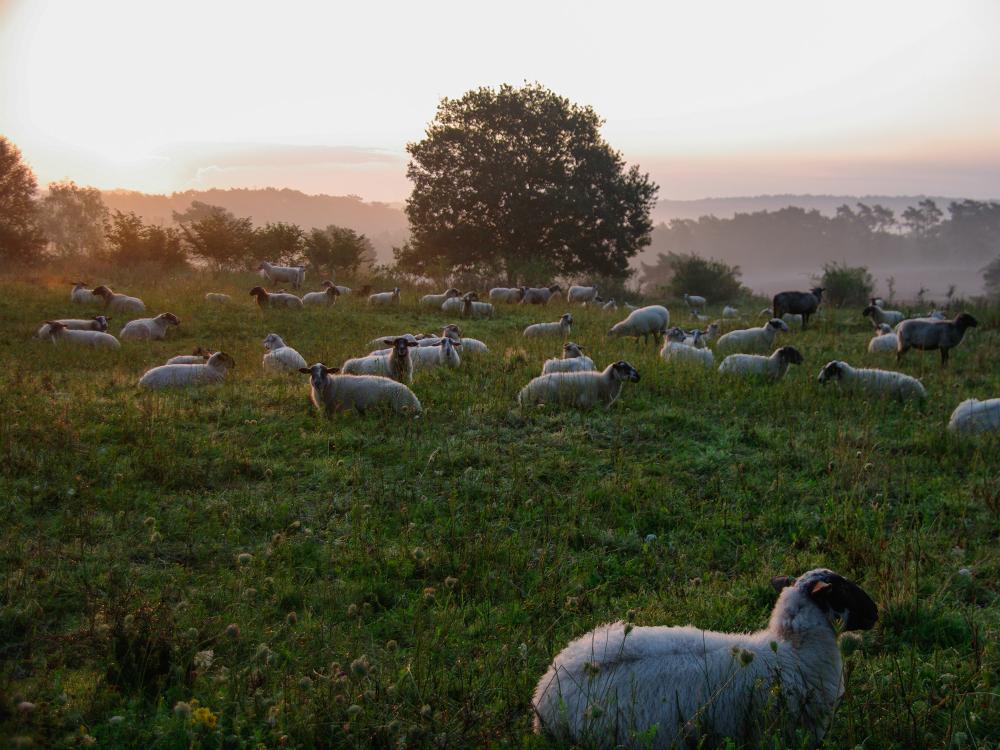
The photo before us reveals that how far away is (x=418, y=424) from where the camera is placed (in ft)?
27.8

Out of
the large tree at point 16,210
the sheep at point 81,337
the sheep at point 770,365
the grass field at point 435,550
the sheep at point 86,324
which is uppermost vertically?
the large tree at point 16,210

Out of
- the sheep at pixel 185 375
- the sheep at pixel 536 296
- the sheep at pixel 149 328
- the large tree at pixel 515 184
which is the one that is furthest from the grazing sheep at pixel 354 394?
the large tree at pixel 515 184

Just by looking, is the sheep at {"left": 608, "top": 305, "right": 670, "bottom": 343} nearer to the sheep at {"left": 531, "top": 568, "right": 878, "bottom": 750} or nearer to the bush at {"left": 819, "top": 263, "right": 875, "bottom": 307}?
the sheep at {"left": 531, "top": 568, "right": 878, "bottom": 750}

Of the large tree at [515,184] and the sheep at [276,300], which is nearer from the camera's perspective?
the sheep at [276,300]

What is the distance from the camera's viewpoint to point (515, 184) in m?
36.3

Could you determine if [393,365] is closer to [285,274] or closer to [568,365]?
[568,365]

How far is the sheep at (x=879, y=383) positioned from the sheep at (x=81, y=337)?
47.7ft

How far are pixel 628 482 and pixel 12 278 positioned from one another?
81.9ft

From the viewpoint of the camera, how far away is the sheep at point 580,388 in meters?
9.58

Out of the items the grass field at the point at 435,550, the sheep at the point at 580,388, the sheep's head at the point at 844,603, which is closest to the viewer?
the grass field at the point at 435,550

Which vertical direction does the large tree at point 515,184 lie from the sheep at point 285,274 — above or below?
above

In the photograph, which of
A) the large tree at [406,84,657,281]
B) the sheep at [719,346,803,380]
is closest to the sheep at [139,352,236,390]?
the sheep at [719,346,803,380]

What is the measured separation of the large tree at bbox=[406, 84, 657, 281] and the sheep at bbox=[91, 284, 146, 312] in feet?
67.1

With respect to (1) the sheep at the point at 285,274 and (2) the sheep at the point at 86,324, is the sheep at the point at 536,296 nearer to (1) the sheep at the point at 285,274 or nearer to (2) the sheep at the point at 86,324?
(1) the sheep at the point at 285,274
